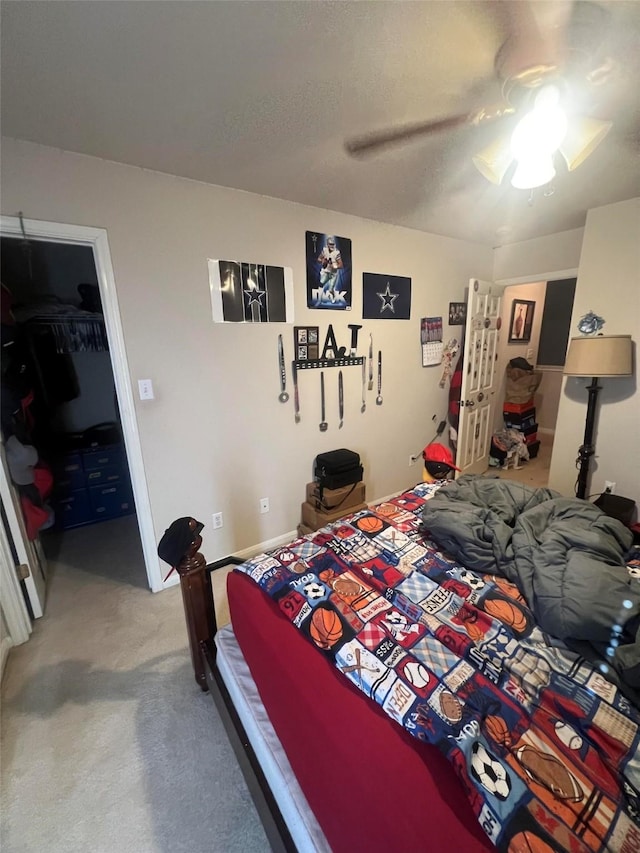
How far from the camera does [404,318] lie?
9.84 ft

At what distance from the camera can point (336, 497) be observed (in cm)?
259

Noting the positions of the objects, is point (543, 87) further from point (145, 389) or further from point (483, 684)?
point (145, 389)

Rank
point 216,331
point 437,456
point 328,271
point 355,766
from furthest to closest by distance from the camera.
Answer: point 437,456
point 328,271
point 216,331
point 355,766

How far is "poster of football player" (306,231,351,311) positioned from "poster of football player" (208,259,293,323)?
0.19 m

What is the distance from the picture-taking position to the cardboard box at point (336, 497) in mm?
2578

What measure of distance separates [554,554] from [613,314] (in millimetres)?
2231

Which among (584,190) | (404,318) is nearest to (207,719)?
(404,318)

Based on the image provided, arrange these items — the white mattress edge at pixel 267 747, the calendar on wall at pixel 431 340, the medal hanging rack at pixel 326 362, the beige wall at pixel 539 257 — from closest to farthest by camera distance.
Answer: the white mattress edge at pixel 267 747 → the medal hanging rack at pixel 326 362 → the beige wall at pixel 539 257 → the calendar on wall at pixel 431 340

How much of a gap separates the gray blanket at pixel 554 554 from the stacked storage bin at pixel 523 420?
2782 mm

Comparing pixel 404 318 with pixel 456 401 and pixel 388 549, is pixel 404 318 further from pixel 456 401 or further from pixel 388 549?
pixel 388 549

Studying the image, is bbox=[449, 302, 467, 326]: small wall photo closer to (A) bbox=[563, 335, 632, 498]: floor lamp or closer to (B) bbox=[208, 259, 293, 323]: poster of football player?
(A) bbox=[563, 335, 632, 498]: floor lamp

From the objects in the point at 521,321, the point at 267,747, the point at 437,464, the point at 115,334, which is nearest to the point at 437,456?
the point at 437,464

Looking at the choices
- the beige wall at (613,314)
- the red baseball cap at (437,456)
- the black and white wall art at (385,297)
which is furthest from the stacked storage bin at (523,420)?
the black and white wall art at (385,297)

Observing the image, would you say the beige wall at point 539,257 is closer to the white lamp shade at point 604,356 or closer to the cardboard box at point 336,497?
the white lamp shade at point 604,356
